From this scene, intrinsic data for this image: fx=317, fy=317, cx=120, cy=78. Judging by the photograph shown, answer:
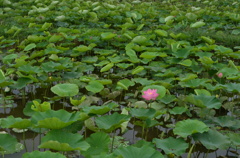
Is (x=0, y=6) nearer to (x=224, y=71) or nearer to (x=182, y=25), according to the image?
(x=182, y=25)

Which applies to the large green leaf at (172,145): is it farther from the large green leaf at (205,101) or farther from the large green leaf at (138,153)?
the large green leaf at (205,101)

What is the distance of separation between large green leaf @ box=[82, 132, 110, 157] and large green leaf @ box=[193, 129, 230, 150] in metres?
0.44

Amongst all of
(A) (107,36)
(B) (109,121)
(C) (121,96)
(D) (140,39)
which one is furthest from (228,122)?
(A) (107,36)

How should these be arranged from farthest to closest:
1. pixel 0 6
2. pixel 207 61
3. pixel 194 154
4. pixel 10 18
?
pixel 0 6 < pixel 10 18 < pixel 207 61 < pixel 194 154

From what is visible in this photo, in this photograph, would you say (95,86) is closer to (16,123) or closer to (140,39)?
(16,123)

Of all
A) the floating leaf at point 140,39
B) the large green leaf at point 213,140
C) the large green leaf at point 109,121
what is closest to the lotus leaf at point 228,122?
the large green leaf at point 213,140

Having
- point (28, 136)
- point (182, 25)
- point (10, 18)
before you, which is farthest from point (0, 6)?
point (28, 136)

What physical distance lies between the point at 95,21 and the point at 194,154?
296 centimetres

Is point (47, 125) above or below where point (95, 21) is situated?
above

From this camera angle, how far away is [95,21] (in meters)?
4.34

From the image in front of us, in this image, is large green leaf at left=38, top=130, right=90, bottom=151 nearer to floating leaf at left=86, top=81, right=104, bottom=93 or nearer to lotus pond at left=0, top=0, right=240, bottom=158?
lotus pond at left=0, top=0, right=240, bottom=158

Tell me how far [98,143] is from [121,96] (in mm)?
931

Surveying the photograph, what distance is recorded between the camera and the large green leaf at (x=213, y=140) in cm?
155

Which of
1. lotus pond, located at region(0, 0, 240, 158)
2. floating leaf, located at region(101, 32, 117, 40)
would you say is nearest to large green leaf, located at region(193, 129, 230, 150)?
lotus pond, located at region(0, 0, 240, 158)
